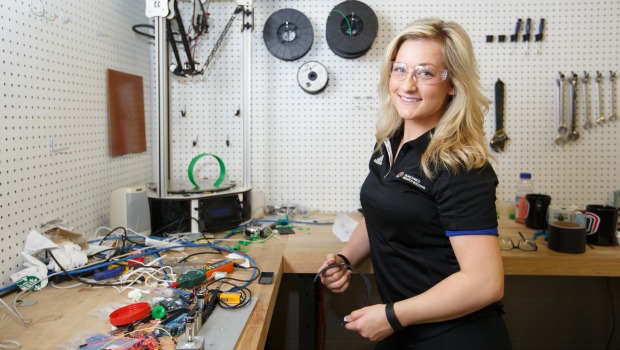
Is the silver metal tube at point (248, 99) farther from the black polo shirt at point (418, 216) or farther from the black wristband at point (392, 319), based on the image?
the black wristband at point (392, 319)

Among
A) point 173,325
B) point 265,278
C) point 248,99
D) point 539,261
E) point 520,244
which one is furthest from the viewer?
point 248,99

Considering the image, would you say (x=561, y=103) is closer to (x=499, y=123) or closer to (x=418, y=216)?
(x=499, y=123)

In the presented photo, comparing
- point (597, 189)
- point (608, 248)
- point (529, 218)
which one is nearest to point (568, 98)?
point (597, 189)

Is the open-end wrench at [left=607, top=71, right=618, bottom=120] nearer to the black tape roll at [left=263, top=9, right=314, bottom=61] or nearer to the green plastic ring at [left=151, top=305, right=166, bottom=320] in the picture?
the black tape roll at [left=263, top=9, right=314, bottom=61]

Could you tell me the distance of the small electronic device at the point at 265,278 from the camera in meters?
1.09

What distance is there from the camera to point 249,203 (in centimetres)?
177

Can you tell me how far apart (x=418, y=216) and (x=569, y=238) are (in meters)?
0.75

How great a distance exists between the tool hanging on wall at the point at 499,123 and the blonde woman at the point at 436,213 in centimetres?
101

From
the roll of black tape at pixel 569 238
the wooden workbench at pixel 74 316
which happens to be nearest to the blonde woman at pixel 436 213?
the wooden workbench at pixel 74 316

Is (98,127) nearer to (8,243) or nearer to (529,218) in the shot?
(8,243)

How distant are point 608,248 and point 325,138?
122 cm

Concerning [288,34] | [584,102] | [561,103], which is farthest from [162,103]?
[584,102]

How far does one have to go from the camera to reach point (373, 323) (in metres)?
0.96

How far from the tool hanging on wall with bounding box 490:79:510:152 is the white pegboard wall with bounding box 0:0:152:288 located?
5.58 feet
